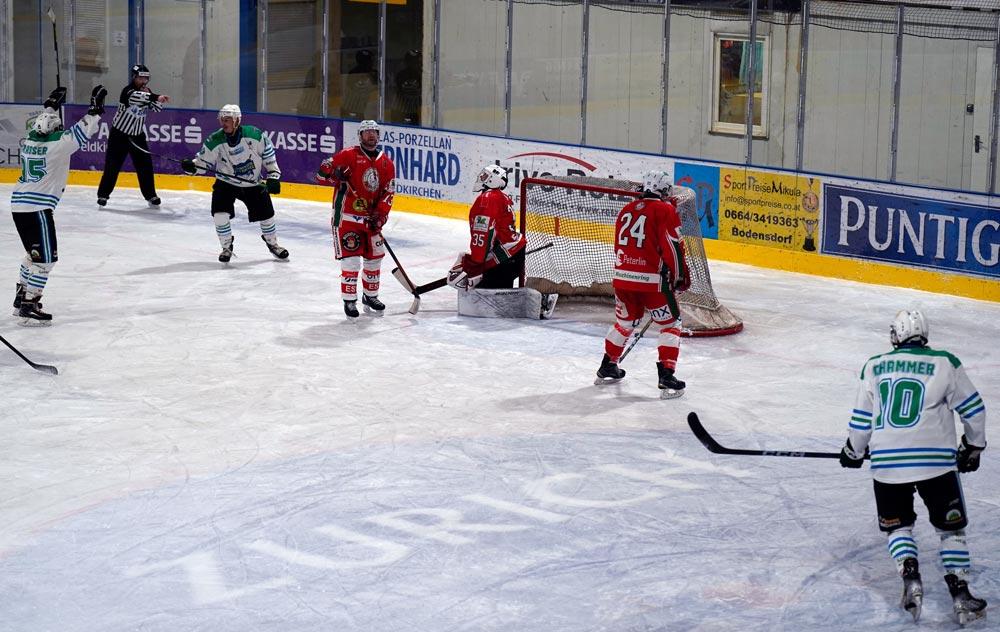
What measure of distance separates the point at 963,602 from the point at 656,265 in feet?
11.3

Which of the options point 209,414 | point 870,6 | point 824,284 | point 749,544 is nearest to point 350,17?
point 870,6

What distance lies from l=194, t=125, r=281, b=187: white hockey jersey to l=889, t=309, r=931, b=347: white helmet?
24.5 feet

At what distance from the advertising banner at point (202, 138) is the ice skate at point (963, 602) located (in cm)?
1156

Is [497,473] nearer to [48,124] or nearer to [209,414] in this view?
[209,414]

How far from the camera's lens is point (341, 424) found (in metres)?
7.55

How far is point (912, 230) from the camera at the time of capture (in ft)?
37.6

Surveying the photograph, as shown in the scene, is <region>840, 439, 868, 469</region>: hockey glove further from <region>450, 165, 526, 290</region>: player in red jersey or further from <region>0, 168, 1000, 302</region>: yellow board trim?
<region>0, 168, 1000, 302</region>: yellow board trim

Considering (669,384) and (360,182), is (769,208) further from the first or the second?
(669,384)

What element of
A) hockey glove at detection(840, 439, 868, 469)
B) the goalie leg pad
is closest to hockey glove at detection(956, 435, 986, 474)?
hockey glove at detection(840, 439, 868, 469)

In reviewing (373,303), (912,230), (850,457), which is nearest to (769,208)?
(912,230)

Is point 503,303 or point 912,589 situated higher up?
point 503,303

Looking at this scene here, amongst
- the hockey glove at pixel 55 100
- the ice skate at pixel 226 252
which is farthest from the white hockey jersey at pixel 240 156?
the hockey glove at pixel 55 100

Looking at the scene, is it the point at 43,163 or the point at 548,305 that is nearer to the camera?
the point at 43,163

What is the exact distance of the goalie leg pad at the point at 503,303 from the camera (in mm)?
10234
